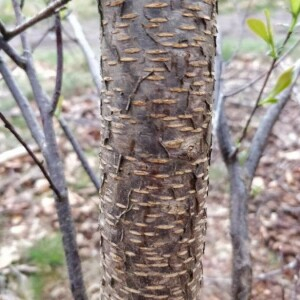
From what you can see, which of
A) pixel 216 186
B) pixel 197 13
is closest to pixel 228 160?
pixel 197 13

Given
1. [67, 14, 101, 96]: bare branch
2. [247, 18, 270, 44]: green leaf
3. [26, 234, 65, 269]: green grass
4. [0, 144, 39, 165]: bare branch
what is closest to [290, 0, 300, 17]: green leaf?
[247, 18, 270, 44]: green leaf

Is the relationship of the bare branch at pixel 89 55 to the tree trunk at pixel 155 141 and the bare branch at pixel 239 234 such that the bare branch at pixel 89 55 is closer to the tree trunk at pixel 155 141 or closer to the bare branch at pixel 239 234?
the bare branch at pixel 239 234

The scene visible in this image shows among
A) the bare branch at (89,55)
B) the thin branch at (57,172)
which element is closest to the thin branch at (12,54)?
the thin branch at (57,172)

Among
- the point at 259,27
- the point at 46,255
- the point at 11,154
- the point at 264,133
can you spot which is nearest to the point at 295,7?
the point at 259,27

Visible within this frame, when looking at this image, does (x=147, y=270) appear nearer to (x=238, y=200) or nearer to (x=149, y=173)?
(x=149, y=173)

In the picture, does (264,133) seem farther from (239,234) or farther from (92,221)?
(92,221)

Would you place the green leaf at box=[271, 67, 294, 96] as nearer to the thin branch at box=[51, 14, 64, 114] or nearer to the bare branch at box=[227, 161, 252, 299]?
the bare branch at box=[227, 161, 252, 299]
